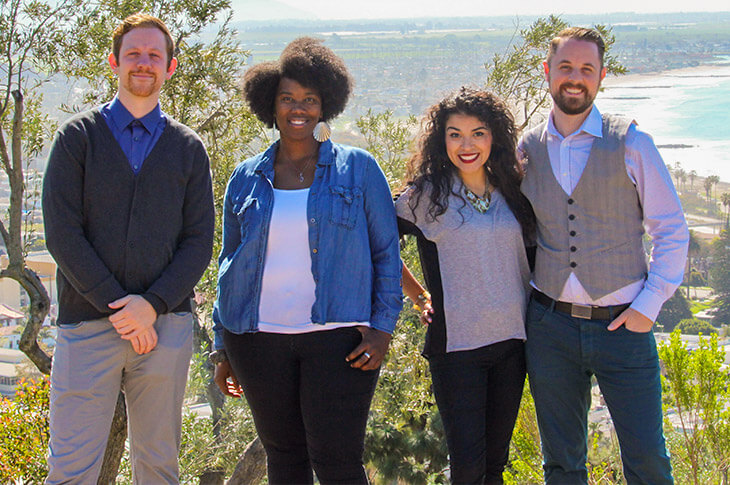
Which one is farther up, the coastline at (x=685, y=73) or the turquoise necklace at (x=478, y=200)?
the coastline at (x=685, y=73)

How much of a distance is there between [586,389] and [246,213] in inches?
62.5

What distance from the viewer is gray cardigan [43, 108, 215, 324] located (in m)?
2.65

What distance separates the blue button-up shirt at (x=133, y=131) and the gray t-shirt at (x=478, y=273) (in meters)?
1.17

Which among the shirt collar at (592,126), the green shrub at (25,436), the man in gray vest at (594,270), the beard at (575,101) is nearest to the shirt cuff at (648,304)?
the man in gray vest at (594,270)

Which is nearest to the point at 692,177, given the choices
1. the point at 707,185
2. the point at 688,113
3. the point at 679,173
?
the point at 707,185

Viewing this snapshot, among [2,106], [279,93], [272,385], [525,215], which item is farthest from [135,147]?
[2,106]

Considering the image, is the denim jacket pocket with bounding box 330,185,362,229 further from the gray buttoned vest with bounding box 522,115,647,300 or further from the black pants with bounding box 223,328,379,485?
the gray buttoned vest with bounding box 522,115,647,300

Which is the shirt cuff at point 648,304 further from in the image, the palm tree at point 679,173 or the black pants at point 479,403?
the palm tree at point 679,173

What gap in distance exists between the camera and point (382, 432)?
10.4 m

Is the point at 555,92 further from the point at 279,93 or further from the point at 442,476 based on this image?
the point at 442,476

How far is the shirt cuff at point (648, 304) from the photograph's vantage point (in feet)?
9.19

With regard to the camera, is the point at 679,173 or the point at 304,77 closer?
the point at 304,77

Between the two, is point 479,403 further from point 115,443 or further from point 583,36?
point 115,443

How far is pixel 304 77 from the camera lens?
2.97m
